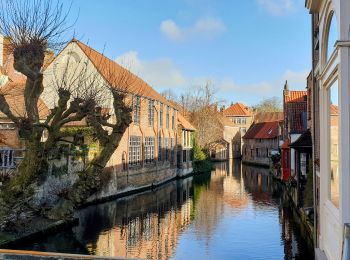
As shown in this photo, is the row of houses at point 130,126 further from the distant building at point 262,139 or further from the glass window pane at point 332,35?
the distant building at point 262,139

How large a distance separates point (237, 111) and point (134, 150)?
49609 mm

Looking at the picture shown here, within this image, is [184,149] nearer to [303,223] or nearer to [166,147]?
[166,147]

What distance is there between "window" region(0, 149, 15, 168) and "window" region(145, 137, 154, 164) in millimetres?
Answer: 11930

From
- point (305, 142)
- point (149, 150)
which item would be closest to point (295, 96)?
point (149, 150)

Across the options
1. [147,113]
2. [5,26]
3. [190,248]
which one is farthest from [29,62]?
[147,113]

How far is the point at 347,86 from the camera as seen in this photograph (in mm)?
4398

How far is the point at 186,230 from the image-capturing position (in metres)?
13.8

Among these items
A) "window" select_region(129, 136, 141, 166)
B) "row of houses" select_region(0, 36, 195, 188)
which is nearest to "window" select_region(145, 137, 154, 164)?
"row of houses" select_region(0, 36, 195, 188)

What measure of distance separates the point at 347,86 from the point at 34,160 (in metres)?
8.56

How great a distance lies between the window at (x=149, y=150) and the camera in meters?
27.1

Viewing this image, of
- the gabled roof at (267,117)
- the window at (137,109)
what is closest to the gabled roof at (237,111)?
the gabled roof at (267,117)

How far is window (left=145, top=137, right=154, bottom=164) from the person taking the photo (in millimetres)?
27064

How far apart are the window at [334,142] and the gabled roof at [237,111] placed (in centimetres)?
6701

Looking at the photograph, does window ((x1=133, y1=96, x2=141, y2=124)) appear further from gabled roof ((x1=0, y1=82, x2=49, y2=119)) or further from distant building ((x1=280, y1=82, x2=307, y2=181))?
distant building ((x1=280, y1=82, x2=307, y2=181))
